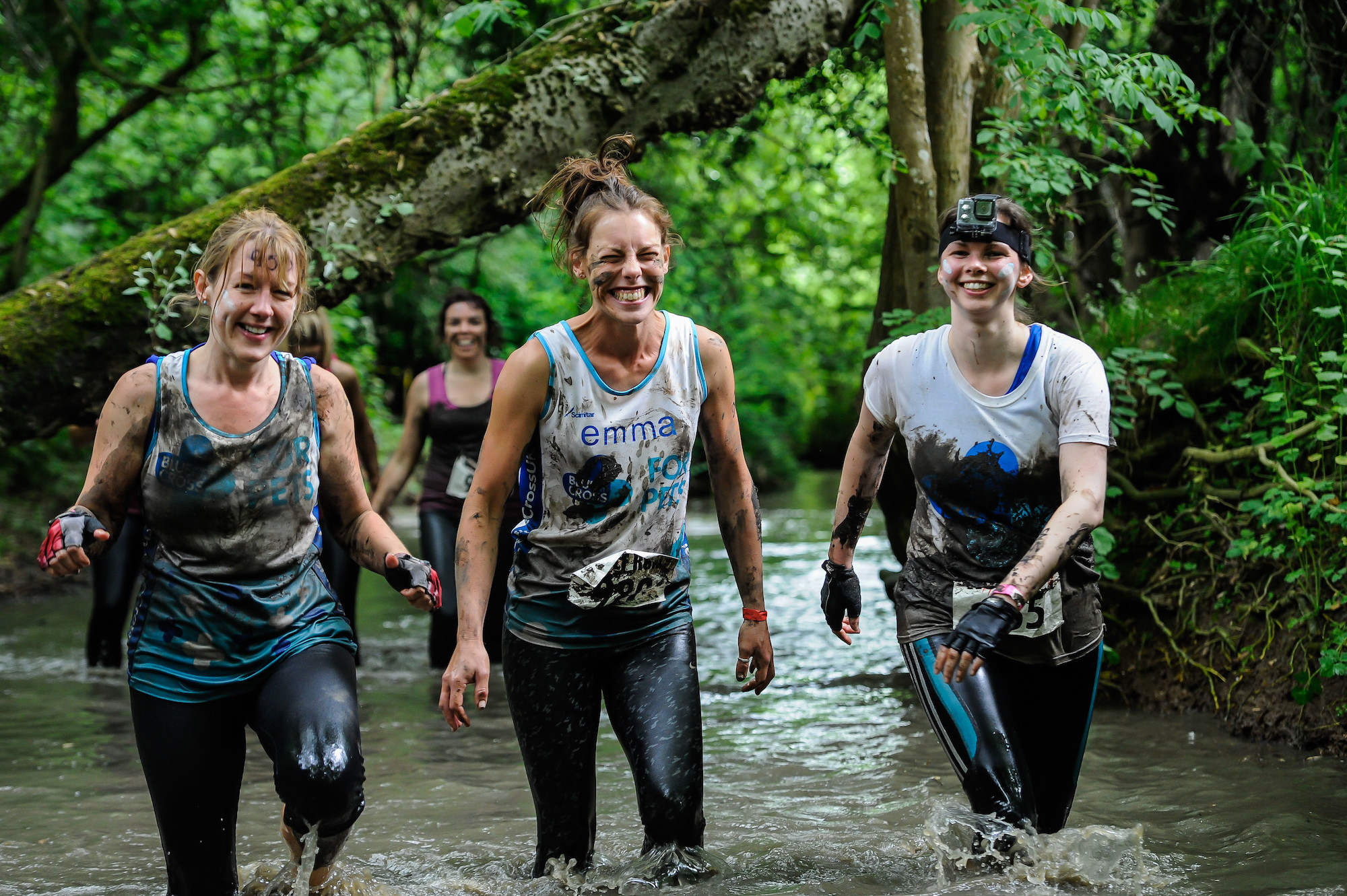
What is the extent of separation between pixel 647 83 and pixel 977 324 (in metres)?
3.48

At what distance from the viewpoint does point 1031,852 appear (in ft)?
10.6

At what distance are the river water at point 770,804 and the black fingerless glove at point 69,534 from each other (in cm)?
127

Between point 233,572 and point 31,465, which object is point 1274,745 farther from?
point 31,465

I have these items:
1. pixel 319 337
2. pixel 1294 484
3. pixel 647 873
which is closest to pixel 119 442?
pixel 647 873

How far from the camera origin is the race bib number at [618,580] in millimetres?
3293

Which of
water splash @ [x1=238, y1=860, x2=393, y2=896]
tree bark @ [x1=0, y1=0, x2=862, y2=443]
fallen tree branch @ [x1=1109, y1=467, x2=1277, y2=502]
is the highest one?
tree bark @ [x1=0, y1=0, x2=862, y2=443]

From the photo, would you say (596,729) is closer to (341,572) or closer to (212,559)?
(212,559)

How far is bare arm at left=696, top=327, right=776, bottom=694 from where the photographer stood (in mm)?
3568

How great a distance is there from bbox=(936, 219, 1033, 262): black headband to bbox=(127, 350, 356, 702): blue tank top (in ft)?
6.32

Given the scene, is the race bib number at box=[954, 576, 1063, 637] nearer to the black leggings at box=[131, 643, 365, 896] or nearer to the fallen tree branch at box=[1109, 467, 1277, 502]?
the black leggings at box=[131, 643, 365, 896]

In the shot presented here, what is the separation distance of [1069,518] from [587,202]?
1.58 m

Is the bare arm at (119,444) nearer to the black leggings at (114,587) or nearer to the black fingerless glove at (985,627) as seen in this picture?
the black fingerless glove at (985,627)

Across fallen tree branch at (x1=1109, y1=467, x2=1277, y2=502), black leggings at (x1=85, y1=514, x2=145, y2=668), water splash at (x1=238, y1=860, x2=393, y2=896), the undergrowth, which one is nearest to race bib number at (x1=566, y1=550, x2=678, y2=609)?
water splash at (x1=238, y1=860, x2=393, y2=896)

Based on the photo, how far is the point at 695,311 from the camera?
1251 cm
